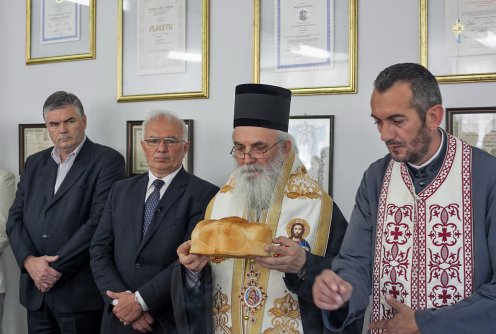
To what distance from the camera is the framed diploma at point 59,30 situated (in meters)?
3.92

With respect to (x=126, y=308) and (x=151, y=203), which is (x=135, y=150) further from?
(x=126, y=308)

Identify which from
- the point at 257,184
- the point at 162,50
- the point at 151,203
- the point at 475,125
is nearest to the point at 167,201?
the point at 151,203

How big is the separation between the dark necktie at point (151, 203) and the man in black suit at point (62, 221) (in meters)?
0.46

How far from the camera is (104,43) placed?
3.88 metres

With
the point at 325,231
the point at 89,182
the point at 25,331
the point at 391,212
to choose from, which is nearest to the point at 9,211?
the point at 89,182

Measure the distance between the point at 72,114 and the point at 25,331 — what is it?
1.70 meters

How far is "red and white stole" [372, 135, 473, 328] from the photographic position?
6.69ft

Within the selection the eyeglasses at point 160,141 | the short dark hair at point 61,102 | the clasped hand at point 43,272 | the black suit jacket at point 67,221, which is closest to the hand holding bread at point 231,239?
the eyeglasses at point 160,141

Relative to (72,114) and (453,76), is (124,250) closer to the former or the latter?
(72,114)

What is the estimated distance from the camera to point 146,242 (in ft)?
9.36

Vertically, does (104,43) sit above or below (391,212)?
above

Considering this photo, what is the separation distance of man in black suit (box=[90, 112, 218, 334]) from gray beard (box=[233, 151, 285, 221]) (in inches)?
14.1

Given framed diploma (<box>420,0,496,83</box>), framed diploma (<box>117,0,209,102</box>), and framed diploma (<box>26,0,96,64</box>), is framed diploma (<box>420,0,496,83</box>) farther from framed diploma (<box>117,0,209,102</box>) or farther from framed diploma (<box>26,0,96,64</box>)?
framed diploma (<box>26,0,96,64</box>)

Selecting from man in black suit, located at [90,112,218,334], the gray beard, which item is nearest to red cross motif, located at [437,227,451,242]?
the gray beard
